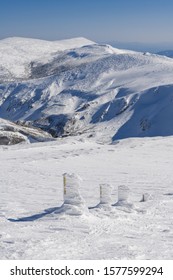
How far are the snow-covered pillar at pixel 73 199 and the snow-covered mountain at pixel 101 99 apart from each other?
56.2 m

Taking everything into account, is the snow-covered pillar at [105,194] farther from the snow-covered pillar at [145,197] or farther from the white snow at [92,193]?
the snow-covered pillar at [145,197]

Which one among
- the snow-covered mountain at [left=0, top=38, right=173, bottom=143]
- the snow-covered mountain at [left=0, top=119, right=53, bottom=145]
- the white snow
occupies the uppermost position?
the white snow

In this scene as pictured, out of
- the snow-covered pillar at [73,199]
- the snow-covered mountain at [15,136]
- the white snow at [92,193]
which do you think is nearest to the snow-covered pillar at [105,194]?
the white snow at [92,193]

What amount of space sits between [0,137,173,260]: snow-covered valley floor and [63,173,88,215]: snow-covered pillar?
0.30 metres

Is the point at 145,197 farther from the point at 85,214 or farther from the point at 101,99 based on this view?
the point at 101,99

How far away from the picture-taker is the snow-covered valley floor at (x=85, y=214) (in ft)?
34.6

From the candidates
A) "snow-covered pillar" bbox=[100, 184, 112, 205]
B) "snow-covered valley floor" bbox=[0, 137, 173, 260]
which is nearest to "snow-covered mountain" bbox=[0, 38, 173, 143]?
"snow-covered valley floor" bbox=[0, 137, 173, 260]

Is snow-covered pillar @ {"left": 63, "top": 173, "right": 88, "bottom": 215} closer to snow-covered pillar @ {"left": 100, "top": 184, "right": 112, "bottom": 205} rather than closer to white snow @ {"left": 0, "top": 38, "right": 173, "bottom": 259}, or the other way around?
white snow @ {"left": 0, "top": 38, "right": 173, "bottom": 259}

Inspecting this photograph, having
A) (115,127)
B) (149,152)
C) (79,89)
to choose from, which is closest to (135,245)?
(149,152)

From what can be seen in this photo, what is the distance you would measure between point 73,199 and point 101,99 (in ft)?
289

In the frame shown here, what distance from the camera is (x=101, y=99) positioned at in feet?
332

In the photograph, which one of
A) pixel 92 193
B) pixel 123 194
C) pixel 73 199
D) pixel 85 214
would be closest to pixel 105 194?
pixel 123 194

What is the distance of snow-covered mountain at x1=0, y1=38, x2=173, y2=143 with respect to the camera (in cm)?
8033
